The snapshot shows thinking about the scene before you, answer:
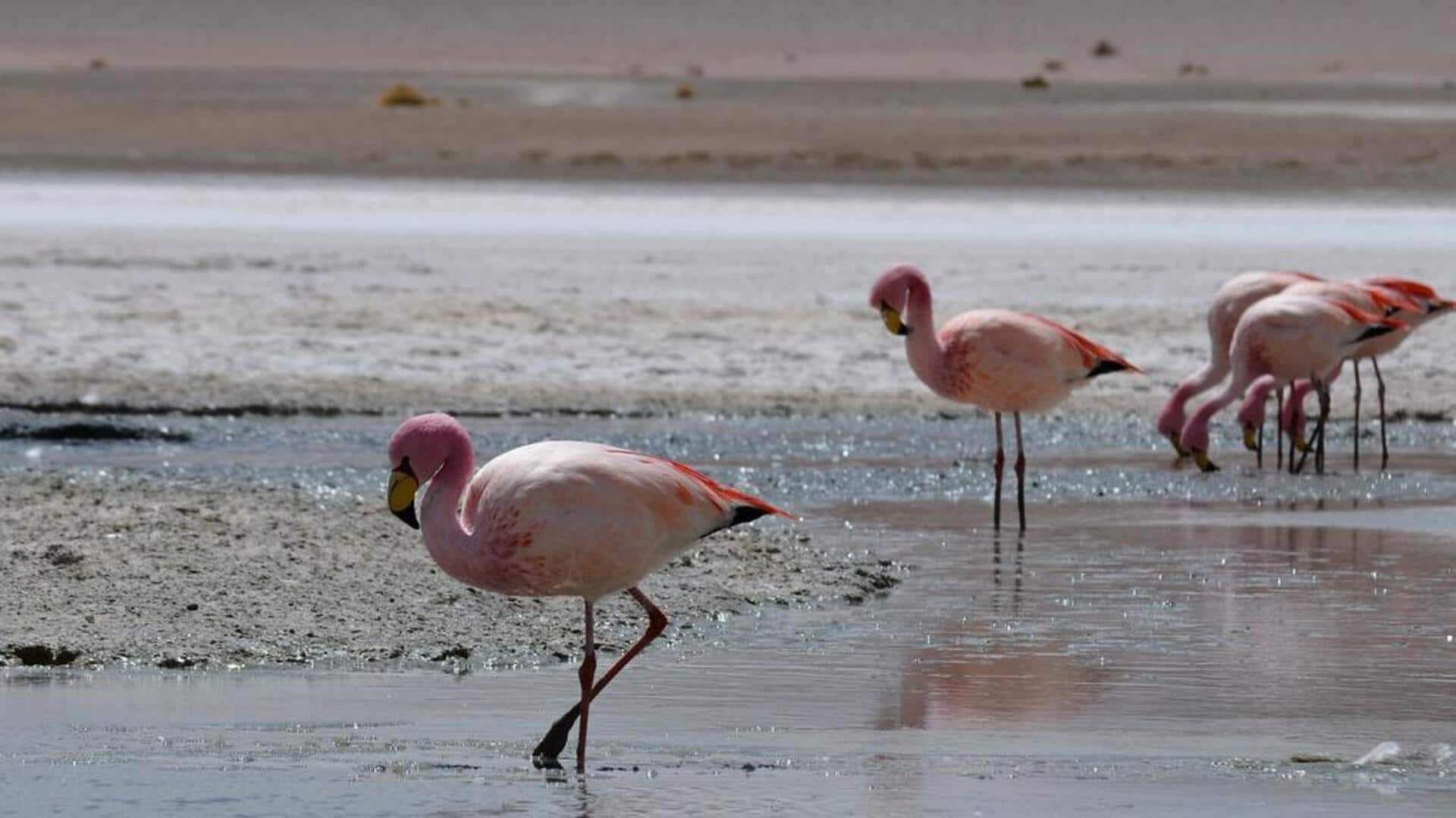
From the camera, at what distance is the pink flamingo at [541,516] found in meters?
6.51

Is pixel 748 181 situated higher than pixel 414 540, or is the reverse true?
pixel 748 181

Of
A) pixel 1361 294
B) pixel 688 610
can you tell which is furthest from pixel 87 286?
pixel 688 610

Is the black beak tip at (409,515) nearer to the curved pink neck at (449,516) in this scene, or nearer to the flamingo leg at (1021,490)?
the curved pink neck at (449,516)

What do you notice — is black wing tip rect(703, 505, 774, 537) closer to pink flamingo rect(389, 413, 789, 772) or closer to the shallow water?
pink flamingo rect(389, 413, 789, 772)

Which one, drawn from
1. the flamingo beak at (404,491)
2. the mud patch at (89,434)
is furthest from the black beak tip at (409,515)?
the mud patch at (89,434)

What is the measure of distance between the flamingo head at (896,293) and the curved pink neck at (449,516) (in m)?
4.22

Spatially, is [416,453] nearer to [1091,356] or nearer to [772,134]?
[1091,356]

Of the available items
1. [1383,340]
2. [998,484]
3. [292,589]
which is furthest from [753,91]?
[292,589]

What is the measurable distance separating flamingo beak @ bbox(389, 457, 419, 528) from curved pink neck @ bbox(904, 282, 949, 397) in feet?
15.9

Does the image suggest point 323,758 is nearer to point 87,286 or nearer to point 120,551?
point 120,551

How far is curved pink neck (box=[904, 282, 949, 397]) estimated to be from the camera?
11.2 m

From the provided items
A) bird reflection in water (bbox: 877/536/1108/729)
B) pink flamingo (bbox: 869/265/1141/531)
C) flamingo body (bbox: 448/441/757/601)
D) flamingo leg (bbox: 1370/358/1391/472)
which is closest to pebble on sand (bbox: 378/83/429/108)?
flamingo leg (bbox: 1370/358/1391/472)

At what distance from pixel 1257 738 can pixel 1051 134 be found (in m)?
34.7

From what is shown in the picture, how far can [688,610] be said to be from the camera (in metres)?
8.52
